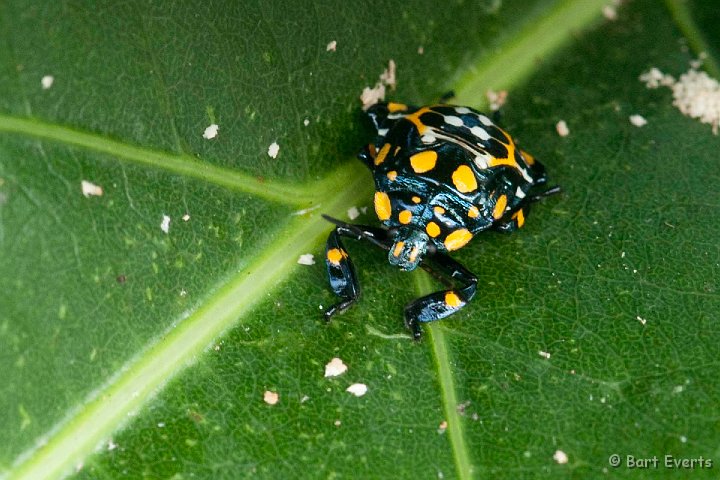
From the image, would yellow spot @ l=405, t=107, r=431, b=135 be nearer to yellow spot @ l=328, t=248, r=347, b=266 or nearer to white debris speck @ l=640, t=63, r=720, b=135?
yellow spot @ l=328, t=248, r=347, b=266

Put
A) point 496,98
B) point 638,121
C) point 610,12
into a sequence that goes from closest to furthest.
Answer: point 638,121 < point 496,98 < point 610,12

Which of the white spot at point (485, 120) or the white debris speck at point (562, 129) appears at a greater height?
the white debris speck at point (562, 129)

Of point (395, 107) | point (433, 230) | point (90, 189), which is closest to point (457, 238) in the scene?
point (433, 230)

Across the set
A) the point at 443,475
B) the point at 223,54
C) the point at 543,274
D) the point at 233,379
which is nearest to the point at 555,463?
the point at 443,475

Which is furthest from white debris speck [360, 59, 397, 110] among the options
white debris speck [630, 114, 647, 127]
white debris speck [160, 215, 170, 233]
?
white debris speck [630, 114, 647, 127]

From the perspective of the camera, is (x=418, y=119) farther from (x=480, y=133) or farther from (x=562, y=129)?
(x=562, y=129)

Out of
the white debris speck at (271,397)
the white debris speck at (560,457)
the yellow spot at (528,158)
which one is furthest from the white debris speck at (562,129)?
the white debris speck at (271,397)

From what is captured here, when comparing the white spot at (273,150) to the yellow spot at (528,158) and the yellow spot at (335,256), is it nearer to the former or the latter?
the yellow spot at (335,256)
